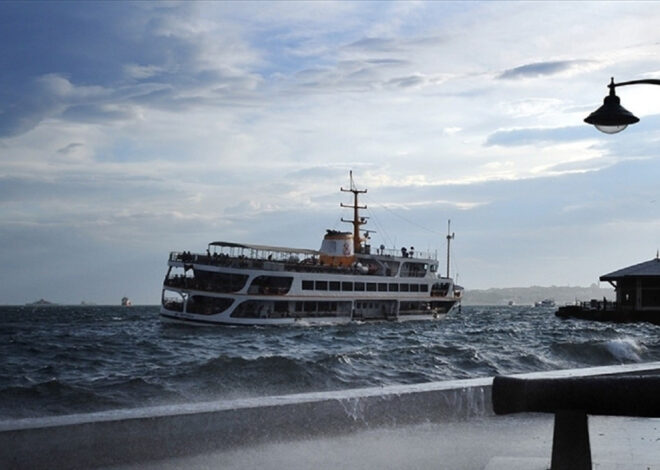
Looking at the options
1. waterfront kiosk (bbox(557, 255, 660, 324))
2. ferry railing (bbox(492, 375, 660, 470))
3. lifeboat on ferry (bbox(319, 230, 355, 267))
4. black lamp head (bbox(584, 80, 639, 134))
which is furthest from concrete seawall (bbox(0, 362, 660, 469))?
waterfront kiosk (bbox(557, 255, 660, 324))

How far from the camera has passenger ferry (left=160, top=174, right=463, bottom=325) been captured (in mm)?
43094

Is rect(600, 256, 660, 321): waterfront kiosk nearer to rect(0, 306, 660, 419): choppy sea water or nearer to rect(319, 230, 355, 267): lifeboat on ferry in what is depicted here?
rect(319, 230, 355, 267): lifeboat on ferry

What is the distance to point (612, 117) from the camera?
7066 mm

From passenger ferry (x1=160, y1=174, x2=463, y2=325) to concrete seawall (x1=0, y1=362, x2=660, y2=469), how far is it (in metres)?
37.1

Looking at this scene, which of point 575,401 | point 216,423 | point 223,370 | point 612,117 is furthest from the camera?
point 223,370

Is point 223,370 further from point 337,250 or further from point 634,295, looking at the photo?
point 634,295

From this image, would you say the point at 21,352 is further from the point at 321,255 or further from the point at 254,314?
the point at 321,255

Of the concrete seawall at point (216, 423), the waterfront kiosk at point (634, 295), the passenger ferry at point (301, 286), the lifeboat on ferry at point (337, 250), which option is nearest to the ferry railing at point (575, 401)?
the concrete seawall at point (216, 423)

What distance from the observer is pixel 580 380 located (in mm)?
3605

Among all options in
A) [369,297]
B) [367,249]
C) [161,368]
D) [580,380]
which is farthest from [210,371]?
[367,249]

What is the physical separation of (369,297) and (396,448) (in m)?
45.2

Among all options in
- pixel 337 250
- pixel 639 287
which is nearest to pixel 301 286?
pixel 337 250

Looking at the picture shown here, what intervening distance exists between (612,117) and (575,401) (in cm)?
421

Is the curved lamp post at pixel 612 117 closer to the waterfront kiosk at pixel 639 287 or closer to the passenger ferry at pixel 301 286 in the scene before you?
the passenger ferry at pixel 301 286
